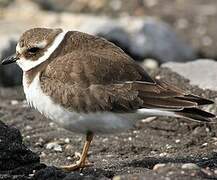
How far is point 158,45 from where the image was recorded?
41.2ft

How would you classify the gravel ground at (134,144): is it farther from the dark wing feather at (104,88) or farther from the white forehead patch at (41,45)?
the white forehead patch at (41,45)

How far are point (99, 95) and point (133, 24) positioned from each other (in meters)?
6.57

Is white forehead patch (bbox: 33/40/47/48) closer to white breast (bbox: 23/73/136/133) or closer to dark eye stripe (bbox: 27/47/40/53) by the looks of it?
dark eye stripe (bbox: 27/47/40/53)

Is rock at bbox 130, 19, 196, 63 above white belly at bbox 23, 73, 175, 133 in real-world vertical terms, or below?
below

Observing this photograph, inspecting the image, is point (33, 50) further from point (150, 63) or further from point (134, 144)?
point (150, 63)

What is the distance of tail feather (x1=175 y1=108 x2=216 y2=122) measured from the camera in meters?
6.19

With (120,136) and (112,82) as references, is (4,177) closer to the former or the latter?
(112,82)

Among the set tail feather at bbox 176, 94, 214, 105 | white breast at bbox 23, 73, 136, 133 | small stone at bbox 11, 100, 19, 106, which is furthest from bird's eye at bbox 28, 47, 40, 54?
small stone at bbox 11, 100, 19, 106

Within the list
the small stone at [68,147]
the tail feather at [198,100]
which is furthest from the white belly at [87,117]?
the small stone at [68,147]

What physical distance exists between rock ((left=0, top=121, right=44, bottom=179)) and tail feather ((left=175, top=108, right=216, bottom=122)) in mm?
→ 1301

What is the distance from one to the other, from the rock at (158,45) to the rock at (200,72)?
2858mm

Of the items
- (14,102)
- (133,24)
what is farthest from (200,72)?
(133,24)

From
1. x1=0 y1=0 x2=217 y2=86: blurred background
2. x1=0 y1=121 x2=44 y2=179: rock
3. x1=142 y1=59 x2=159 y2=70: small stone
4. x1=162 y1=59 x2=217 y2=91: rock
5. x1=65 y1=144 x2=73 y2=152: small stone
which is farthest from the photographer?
x1=0 y1=0 x2=217 y2=86: blurred background

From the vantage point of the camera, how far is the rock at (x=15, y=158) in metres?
6.16
